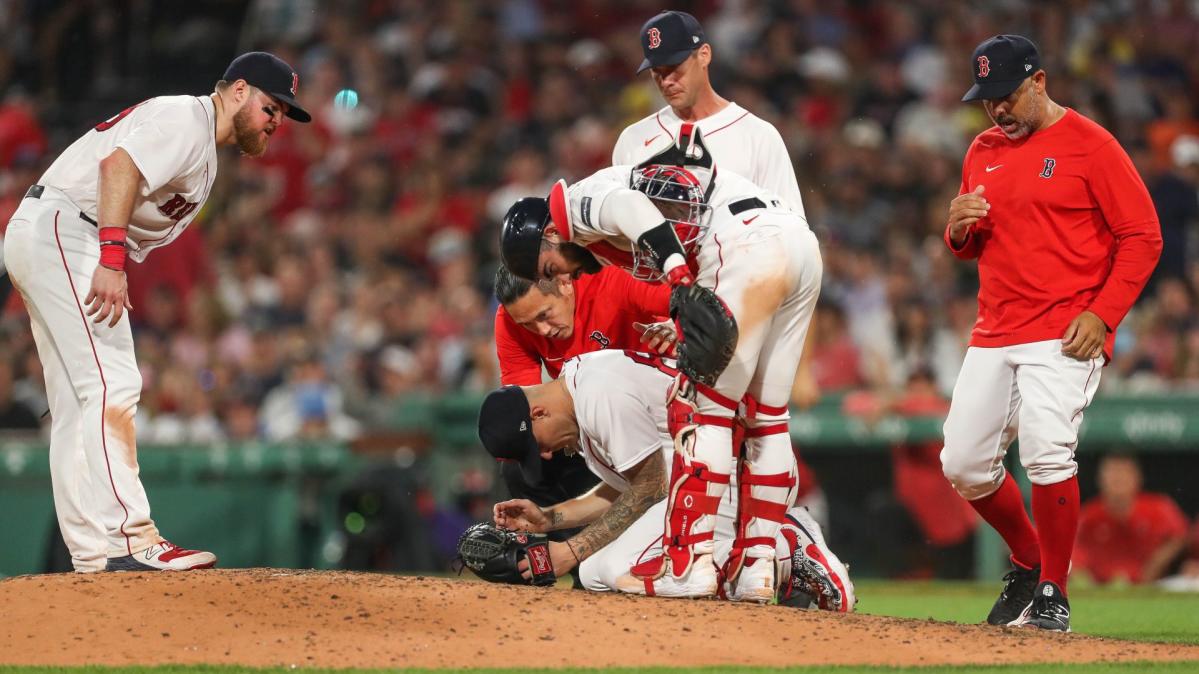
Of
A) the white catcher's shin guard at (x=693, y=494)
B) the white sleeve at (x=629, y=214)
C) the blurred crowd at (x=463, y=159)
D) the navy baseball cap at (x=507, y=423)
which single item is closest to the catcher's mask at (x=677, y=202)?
the white sleeve at (x=629, y=214)

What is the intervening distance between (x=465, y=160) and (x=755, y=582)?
8744 millimetres

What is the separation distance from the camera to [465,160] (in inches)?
538

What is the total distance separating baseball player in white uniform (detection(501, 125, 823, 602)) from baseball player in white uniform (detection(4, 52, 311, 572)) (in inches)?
51.6

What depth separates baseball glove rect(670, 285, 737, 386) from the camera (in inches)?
196

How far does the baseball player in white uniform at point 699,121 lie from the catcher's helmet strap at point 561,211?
1.21 meters

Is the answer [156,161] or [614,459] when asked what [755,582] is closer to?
[614,459]

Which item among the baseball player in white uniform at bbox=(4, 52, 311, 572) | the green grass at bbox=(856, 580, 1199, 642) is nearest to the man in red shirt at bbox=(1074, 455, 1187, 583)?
the green grass at bbox=(856, 580, 1199, 642)

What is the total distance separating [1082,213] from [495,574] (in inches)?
101

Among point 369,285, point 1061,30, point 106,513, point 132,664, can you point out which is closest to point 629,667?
point 132,664

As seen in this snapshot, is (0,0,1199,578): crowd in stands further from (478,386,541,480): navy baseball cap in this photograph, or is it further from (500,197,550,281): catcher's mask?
(500,197,550,281): catcher's mask

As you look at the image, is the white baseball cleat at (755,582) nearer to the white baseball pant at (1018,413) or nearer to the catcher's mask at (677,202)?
the white baseball pant at (1018,413)

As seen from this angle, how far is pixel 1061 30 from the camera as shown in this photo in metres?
12.9

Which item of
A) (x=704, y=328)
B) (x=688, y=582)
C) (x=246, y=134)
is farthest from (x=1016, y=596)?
(x=246, y=134)

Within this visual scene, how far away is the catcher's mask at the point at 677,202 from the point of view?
208 inches
